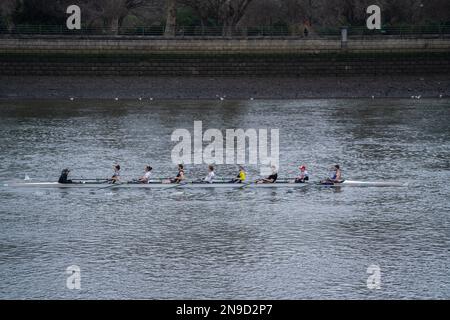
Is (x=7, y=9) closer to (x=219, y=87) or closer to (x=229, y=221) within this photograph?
(x=219, y=87)

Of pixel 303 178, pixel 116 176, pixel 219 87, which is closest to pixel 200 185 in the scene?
pixel 116 176

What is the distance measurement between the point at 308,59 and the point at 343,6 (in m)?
13.9

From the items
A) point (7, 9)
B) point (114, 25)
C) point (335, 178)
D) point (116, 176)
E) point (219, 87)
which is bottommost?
point (335, 178)

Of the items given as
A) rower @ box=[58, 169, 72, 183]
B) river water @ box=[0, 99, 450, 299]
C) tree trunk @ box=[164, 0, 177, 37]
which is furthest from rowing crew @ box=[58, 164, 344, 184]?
tree trunk @ box=[164, 0, 177, 37]

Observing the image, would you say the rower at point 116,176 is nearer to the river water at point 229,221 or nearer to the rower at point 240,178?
the river water at point 229,221

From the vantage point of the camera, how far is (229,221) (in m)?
32.9

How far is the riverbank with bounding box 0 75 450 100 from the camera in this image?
71.0 metres

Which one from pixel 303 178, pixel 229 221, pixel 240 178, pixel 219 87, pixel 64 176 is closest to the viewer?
pixel 229 221

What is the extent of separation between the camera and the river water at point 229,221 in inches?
1012

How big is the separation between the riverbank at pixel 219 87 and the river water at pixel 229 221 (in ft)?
44.7

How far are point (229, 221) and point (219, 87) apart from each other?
40.6 meters

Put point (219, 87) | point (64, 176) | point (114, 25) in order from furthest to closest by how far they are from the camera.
→ point (114, 25)
point (219, 87)
point (64, 176)

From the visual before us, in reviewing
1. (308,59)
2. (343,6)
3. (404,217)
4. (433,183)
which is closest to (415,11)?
(343,6)

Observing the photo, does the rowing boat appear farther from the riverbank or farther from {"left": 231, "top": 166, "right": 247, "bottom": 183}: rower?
the riverbank
